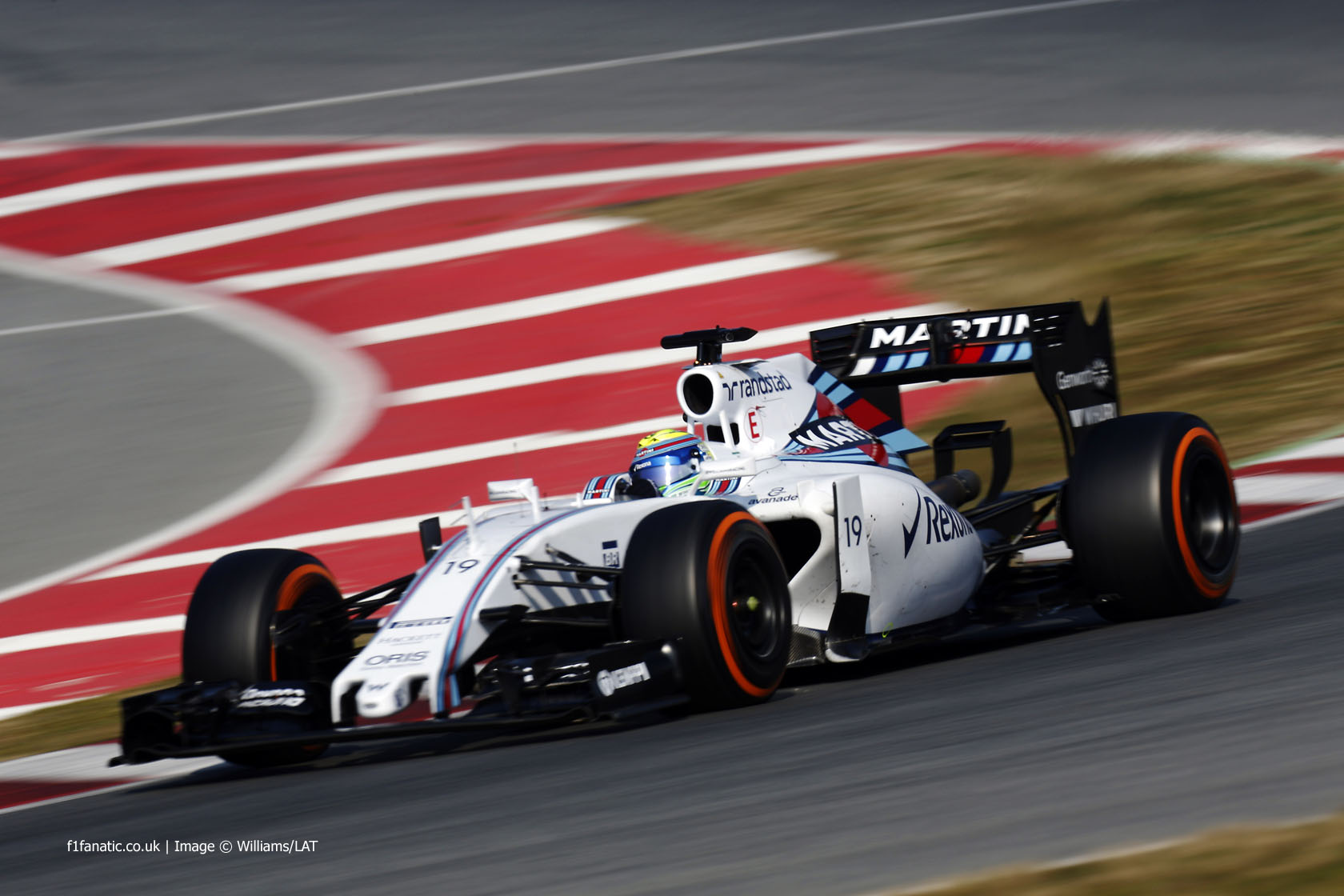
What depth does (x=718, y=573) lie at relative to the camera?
20.0 feet

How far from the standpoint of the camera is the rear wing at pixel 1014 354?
823 cm

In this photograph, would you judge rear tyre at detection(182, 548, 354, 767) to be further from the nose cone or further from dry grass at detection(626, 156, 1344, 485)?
dry grass at detection(626, 156, 1344, 485)

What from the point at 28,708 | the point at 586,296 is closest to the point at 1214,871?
the point at 28,708

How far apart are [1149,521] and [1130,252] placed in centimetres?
818

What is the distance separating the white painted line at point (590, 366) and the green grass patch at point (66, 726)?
15.5 feet

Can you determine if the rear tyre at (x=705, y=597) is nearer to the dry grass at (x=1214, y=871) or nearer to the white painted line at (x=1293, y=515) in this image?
the dry grass at (x=1214, y=871)

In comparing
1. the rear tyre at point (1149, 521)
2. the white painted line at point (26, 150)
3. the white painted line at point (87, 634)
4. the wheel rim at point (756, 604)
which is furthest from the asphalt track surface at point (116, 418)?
the rear tyre at point (1149, 521)

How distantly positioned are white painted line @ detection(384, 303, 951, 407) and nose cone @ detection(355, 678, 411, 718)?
7.45m

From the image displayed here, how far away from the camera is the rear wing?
8.23 m

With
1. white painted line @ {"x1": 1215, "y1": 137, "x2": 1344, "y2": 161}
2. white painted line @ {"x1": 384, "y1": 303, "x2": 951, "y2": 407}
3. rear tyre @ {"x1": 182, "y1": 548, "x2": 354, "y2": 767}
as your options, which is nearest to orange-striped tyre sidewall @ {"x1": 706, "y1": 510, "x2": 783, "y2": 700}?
rear tyre @ {"x1": 182, "y1": 548, "x2": 354, "y2": 767}

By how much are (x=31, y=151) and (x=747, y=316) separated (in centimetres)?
977

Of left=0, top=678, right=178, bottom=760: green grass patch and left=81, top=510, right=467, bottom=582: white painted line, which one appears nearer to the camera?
left=0, top=678, right=178, bottom=760: green grass patch

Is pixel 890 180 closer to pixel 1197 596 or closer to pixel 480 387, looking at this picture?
pixel 480 387

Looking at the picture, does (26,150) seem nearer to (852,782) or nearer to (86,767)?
(86,767)
